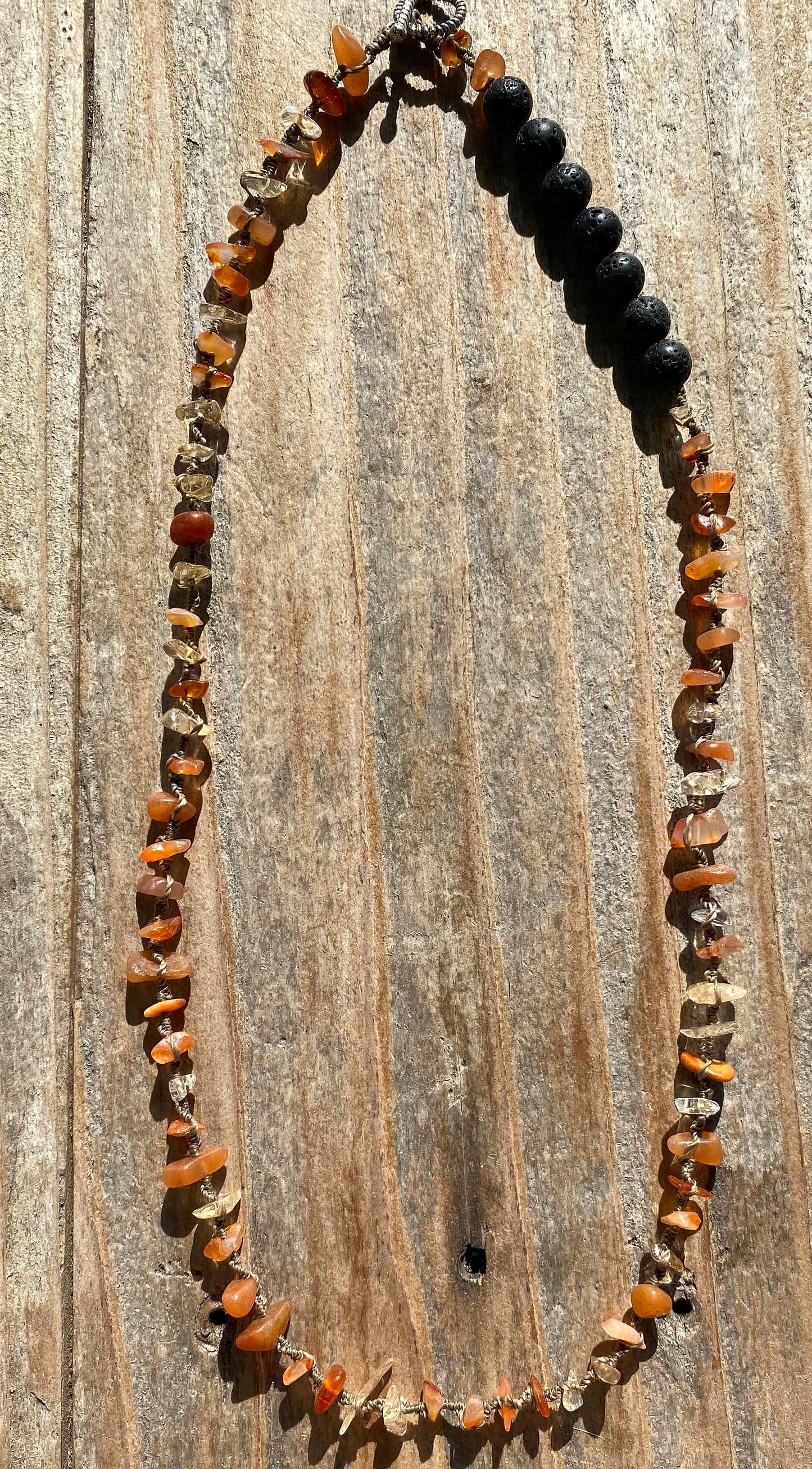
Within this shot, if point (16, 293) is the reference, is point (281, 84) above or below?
above

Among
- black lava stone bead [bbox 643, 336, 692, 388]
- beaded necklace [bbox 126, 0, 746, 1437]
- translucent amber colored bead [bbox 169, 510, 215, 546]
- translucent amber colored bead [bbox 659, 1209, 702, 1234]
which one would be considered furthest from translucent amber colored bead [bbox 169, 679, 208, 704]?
translucent amber colored bead [bbox 659, 1209, 702, 1234]

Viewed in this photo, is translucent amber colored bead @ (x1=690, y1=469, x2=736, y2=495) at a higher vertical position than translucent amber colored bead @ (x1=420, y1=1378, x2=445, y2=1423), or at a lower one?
higher

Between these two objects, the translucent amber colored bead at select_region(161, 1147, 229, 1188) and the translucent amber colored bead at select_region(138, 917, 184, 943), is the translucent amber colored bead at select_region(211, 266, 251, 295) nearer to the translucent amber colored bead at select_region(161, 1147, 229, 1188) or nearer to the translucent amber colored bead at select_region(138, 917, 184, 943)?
the translucent amber colored bead at select_region(138, 917, 184, 943)

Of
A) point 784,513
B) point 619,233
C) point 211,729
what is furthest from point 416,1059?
point 619,233

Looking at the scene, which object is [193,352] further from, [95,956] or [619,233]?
[95,956]

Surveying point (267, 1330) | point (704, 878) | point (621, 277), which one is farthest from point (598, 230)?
point (267, 1330)

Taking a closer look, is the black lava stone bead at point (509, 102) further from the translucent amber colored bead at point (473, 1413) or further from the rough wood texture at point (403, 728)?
the translucent amber colored bead at point (473, 1413)

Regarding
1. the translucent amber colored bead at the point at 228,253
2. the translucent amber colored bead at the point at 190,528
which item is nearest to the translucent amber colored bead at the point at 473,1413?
the translucent amber colored bead at the point at 190,528
